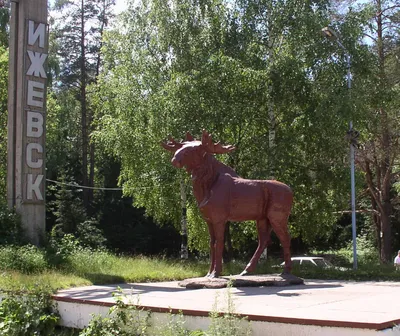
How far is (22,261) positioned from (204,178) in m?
4.71

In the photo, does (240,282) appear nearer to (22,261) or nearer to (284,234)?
(284,234)

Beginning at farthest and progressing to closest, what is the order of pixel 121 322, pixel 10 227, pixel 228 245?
pixel 228 245 < pixel 10 227 < pixel 121 322

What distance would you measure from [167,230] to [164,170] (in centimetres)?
1797

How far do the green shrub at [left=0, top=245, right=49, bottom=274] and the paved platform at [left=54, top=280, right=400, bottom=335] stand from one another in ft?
8.69

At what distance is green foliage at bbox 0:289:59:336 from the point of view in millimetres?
7473

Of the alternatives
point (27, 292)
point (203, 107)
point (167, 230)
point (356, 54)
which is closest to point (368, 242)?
point (167, 230)

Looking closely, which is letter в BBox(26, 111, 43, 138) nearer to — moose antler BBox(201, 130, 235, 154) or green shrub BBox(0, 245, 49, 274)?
green shrub BBox(0, 245, 49, 274)

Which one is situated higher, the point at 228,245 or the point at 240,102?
the point at 240,102

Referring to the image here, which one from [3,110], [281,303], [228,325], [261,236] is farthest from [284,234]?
[3,110]

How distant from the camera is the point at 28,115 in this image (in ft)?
50.9

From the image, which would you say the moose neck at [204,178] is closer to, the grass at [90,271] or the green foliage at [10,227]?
the grass at [90,271]

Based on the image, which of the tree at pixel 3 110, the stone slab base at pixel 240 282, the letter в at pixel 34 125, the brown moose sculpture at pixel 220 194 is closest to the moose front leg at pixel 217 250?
the brown moose sculpture at pixel 220 194

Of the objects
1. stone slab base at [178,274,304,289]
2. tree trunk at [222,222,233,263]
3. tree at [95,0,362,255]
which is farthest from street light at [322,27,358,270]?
stone slab base at [178,274,304,289]

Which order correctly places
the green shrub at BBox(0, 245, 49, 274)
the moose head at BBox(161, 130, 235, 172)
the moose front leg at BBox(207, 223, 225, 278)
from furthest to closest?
1. the green shrub at BBox(0, 245, 49, 274)
2. the moose front leg at BBox(207, 223, 225, 278)
3. the moose head at BBox(161, 130, 235, 172)
